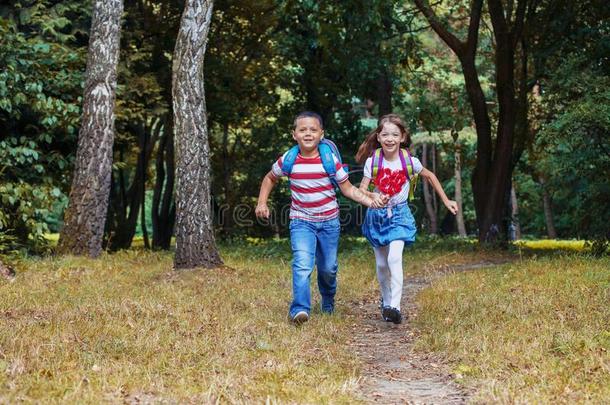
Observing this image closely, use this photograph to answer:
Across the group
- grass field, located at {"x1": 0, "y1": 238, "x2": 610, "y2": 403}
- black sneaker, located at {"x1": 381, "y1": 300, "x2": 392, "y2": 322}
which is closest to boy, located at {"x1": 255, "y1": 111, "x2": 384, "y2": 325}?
grass field, located at {"x1": 0, "y1": 238, "x2": 610, "y2": 403}

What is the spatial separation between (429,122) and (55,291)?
12000mm

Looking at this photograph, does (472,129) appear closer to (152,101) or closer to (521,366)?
(152,101)

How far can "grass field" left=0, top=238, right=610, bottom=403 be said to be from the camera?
494 cm

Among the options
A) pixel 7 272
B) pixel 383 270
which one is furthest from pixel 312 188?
pixel 7 272

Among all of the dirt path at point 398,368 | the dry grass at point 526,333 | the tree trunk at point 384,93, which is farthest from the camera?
the tree trunk at point 384,93

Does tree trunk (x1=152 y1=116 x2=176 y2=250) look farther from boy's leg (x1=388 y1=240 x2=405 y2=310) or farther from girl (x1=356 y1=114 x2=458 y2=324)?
boy's leg (x1=388 y1=240 x2=405 y2=310)

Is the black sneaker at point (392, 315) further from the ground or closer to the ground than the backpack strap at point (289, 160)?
closer to the ground

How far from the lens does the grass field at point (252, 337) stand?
16.2ft

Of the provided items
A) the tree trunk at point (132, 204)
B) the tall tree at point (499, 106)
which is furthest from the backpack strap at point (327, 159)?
the tree trunk at point (132, 204)

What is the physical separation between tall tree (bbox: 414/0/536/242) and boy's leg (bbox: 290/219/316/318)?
33.0ft

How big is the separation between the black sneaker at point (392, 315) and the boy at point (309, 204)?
657 millimetres

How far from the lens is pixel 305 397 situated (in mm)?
4836

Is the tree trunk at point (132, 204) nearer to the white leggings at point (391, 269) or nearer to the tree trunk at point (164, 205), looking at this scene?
the tree trunk at point (164, 205)

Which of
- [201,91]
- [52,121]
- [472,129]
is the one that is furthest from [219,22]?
[472,129]
